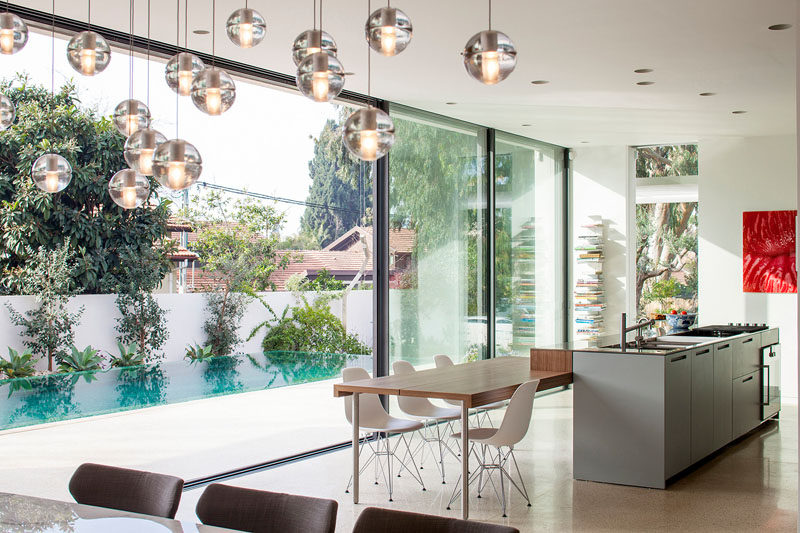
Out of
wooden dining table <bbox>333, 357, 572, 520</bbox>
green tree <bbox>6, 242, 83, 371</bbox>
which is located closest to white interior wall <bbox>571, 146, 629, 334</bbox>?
wooden dining table <bbox>333, 357, 572, 520</bbox>

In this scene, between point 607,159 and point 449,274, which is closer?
point 449,274

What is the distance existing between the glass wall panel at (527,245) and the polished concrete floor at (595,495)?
2.95m

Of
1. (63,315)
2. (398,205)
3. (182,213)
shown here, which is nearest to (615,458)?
(398,205)

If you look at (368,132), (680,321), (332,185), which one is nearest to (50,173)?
(368,132)

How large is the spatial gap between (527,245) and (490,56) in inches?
300

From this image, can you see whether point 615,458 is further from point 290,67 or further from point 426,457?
point 290,67

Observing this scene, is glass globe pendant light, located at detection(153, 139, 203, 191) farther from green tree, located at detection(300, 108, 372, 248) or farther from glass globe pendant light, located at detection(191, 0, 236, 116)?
green tree, located at detection(300, 108, 372, 248)

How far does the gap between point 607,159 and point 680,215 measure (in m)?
7.49

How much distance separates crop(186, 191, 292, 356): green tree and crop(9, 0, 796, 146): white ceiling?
6852mm

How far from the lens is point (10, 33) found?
268 cm

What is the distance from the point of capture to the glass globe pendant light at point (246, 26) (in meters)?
2.75

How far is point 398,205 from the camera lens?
758 cm

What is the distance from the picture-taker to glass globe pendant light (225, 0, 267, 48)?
275 cm

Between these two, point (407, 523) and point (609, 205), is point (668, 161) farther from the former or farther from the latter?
point (407, 523)
